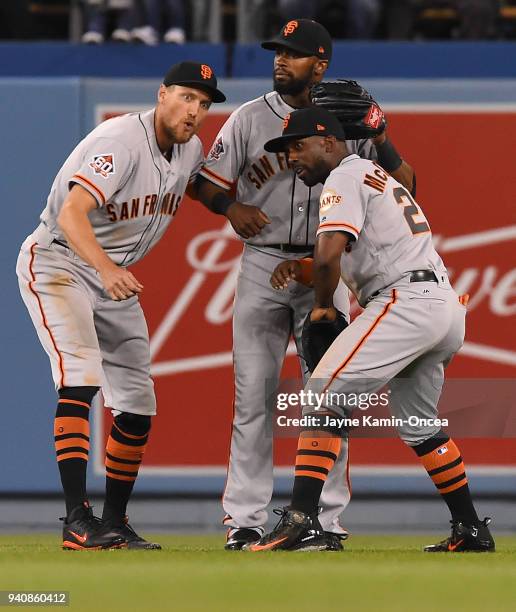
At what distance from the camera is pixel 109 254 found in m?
5.37

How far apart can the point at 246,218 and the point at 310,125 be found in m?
0.59

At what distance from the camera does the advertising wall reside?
734 cm

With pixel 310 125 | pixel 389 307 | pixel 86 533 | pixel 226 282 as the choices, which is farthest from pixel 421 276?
pixel 226 282

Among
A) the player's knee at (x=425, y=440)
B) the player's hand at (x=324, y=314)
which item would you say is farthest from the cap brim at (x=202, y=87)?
the player's knee at (x=425, y=440)

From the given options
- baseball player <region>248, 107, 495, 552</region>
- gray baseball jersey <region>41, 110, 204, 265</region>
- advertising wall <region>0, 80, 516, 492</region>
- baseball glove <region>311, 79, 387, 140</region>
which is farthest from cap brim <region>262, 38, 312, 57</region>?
advertising wall <region>0, 80, 516, 492</region>

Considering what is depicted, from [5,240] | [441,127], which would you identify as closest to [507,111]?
[441,127]

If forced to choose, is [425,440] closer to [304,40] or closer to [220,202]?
[220,202]

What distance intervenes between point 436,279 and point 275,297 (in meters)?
0.83

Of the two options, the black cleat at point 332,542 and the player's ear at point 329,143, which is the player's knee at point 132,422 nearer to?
the black cleat at point 332,542

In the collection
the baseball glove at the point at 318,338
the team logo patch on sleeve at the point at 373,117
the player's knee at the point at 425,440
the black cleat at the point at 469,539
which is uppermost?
the team logo patch on sleeve at the point at 373,117

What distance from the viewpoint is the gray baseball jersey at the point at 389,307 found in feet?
16.0

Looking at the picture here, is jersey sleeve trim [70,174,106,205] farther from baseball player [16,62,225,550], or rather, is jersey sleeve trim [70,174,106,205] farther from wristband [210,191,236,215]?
wristband [210,191,236,215]

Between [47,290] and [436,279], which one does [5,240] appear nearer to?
[47,290]

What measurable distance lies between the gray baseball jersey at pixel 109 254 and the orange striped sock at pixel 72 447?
0.10m
